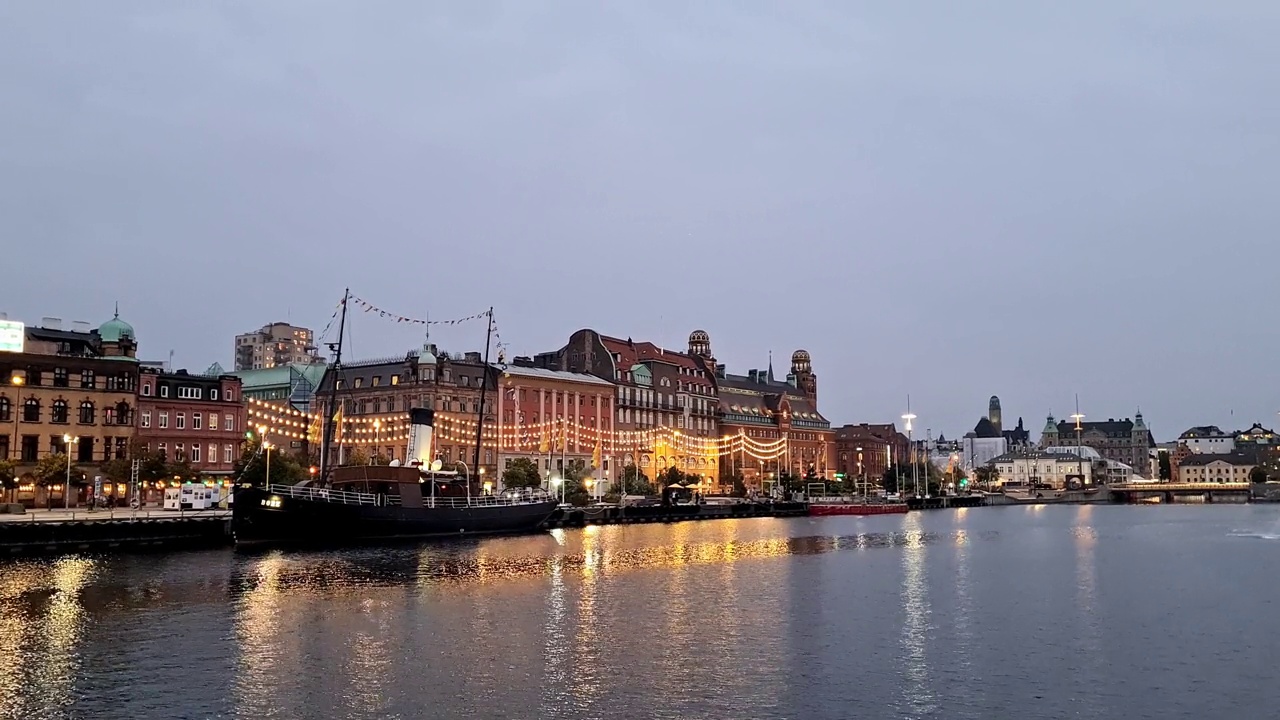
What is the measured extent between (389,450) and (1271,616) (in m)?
106

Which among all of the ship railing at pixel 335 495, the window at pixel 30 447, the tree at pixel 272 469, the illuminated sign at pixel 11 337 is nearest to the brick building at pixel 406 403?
the tree at pixel 272 469

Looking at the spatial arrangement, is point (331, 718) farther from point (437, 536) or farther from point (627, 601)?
point (437, 536)

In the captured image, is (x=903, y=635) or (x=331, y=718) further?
(x=903, y=635)

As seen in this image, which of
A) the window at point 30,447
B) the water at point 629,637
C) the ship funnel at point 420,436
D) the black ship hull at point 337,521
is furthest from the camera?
the window at point 30,447

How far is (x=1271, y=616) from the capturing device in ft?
151

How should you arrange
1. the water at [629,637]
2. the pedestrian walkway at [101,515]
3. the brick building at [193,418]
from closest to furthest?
the water at [629,637]
the pedestrian walkway at [101,515]
the brick building at [193,418]

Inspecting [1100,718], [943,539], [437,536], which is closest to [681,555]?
[437,536]

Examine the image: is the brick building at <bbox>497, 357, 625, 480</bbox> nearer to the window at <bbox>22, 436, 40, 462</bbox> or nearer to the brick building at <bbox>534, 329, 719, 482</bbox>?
the brick building at <bbox>534, 329, 719, 482</bbox>

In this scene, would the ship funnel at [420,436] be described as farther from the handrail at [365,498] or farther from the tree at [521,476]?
the tree at [521,476]

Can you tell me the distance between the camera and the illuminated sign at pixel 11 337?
93125 millimetres

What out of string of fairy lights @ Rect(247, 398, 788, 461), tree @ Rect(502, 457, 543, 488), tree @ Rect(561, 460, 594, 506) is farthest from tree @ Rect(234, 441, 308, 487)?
tree @ Rect(561, 460, 594, 506)

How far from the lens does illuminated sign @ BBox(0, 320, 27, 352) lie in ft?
306

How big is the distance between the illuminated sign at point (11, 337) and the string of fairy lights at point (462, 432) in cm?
2206

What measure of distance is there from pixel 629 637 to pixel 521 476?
280 feet
